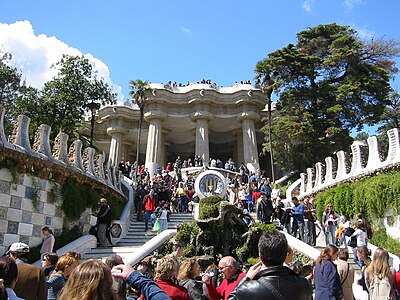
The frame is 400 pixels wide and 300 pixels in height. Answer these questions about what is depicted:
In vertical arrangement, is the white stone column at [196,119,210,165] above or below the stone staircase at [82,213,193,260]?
above

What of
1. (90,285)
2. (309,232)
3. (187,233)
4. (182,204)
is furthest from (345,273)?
(182,204)

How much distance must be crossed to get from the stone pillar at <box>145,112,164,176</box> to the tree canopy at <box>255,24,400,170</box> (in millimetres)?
11660

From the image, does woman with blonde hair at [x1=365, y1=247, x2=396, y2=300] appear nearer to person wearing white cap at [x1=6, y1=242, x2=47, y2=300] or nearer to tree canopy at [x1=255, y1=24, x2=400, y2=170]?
person wearing white cap at [x1=6, y1=242, x2=47, y2=300]

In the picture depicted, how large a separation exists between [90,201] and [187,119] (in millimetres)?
24649

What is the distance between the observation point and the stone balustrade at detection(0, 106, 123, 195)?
1103 centimetres

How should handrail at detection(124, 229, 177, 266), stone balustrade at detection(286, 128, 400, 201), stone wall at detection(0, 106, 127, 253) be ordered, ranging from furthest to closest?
stone balustrade at detection(286, 128, 400, 201)
stone wall at detection(0, 106, 127, 253)
handrail at detection(124, 229, 177, 266)

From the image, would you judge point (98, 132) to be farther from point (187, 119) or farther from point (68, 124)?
point (68, 124)

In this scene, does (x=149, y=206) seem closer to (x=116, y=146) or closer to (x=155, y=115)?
(x=155, y=115)

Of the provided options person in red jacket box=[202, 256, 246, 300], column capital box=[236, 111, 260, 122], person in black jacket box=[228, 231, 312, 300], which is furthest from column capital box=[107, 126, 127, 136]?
person in black jacket box=[228, 231, 312, 300]

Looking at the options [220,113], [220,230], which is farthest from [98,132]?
[220,230]

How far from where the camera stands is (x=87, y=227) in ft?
46.2

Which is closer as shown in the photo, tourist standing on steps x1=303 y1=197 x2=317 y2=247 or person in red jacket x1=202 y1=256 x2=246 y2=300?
person in red jacket x1=202 y1=256 x2=246 y2=300

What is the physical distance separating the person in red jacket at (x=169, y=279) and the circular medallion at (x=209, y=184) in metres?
13.7

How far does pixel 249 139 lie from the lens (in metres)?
37.2
